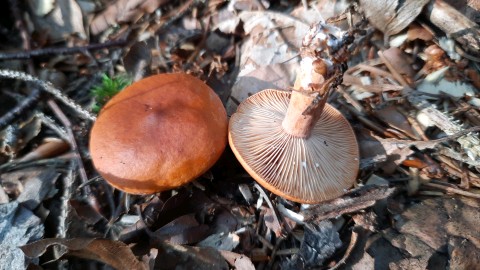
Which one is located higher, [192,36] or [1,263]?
[192,36]

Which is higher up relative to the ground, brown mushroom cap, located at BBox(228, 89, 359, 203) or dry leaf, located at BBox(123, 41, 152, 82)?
dry leaf, located at BBox(123, 41, 152, 82)

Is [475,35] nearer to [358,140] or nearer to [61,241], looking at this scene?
[358,140]

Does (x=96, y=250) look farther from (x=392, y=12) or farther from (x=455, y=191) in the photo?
(x=392, y=12)

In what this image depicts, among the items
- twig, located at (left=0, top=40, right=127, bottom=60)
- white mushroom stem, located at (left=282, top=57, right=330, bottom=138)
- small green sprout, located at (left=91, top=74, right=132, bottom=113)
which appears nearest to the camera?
white mushroom stem, located at (left=282, top=57, right=330, bottom=138)

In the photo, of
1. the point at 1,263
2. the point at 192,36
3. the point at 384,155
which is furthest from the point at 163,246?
the point at 192,36

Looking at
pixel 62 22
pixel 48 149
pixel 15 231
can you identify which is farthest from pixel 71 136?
pixel 62 22

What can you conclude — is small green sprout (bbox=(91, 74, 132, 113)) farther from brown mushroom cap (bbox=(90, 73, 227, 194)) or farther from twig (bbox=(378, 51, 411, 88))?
twig (bbox=(378, 51, 411, 88))

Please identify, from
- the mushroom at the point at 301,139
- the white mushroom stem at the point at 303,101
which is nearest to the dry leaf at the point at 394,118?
the mushroom at the point at 301,139

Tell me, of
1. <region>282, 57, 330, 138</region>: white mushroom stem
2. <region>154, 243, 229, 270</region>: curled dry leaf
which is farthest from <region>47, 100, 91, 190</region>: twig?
<region>282, 57, 330, 138</region>: white mushroom stem
